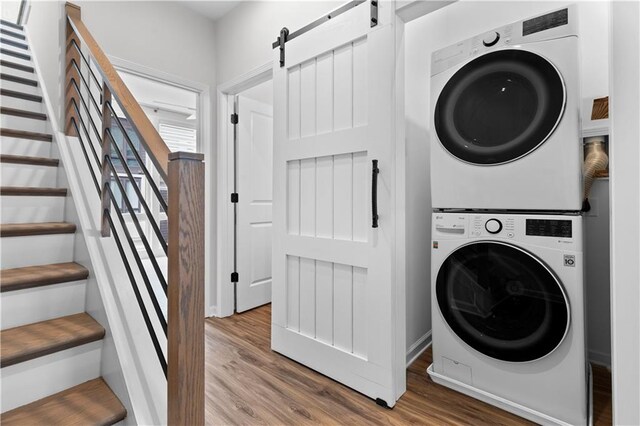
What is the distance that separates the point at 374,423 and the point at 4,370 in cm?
142

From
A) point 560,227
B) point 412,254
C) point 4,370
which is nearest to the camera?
point 4,370

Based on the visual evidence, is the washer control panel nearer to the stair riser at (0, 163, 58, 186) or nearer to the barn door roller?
the barn door roller

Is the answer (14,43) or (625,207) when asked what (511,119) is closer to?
(625,207)

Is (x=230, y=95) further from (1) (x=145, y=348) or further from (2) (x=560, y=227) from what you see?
(2) (x=560, y=227)

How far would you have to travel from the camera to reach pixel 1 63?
2363 millimetres

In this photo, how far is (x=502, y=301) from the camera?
60.8 inches

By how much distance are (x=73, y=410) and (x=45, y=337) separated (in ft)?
0.96

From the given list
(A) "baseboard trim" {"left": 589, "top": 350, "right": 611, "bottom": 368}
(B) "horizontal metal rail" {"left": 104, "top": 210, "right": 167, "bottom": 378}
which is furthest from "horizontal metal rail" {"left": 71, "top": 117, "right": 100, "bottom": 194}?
(A) "baseboard trim" {"left": 589, "top": 350, "right": 611, "bottom": 368}

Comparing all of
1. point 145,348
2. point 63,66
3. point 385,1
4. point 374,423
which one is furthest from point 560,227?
point 63,66

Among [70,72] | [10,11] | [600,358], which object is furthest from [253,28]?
[600,358]

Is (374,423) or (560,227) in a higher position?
(560,227)

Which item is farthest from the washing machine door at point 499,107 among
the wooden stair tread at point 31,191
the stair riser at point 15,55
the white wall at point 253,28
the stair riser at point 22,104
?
the stair riser at point 15,55

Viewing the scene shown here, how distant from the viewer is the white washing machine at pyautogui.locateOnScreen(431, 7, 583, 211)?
1.37 metres

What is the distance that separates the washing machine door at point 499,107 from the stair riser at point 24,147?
2.34 m
